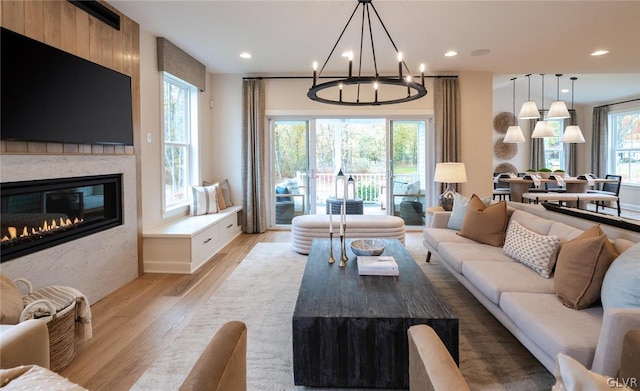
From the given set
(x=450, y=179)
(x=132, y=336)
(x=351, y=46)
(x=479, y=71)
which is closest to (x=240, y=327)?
(x=132, y=336)

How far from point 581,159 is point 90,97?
11.2 metres

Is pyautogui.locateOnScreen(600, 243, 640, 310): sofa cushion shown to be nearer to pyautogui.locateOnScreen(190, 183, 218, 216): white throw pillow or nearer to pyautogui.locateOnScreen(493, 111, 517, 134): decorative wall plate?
pyautogui.locateOnScreen(190, 183, 218, 216): white throw pillow

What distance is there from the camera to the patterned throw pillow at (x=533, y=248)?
2.43 metres

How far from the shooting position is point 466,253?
302cm

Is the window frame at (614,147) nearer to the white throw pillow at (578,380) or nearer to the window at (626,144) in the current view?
the window at (626,144)

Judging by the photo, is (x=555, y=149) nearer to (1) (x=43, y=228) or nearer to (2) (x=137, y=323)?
(2) (x=137, y=323)

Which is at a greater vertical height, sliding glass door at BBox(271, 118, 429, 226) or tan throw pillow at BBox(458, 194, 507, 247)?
sliding glass door at BBox(271, 118, 429, 226)

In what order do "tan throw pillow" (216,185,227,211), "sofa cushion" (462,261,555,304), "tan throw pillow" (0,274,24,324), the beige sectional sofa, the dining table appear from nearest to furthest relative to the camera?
the beige sectional sofa
"tan throw pillow" (0,274,24,324)
"sofa cushion" (462,261,555,304)
"tan throw pillow" (216,185,227,211)
the dining table

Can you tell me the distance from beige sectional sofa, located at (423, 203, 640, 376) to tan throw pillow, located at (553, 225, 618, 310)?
0.18 feet

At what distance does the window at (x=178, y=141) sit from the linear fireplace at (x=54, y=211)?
3.41ft

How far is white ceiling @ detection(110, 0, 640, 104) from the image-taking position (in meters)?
3.40

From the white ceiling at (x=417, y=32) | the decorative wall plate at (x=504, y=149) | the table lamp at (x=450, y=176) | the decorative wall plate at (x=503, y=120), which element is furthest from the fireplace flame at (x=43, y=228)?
the decorative wall plate at (x=503, y=120)

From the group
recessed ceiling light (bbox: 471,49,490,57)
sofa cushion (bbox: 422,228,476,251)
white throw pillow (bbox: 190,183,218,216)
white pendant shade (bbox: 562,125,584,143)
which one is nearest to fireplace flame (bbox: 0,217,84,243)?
white throw pillow (bbox: 190,183,218,216)

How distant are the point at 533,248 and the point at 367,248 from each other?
125 centimetres
